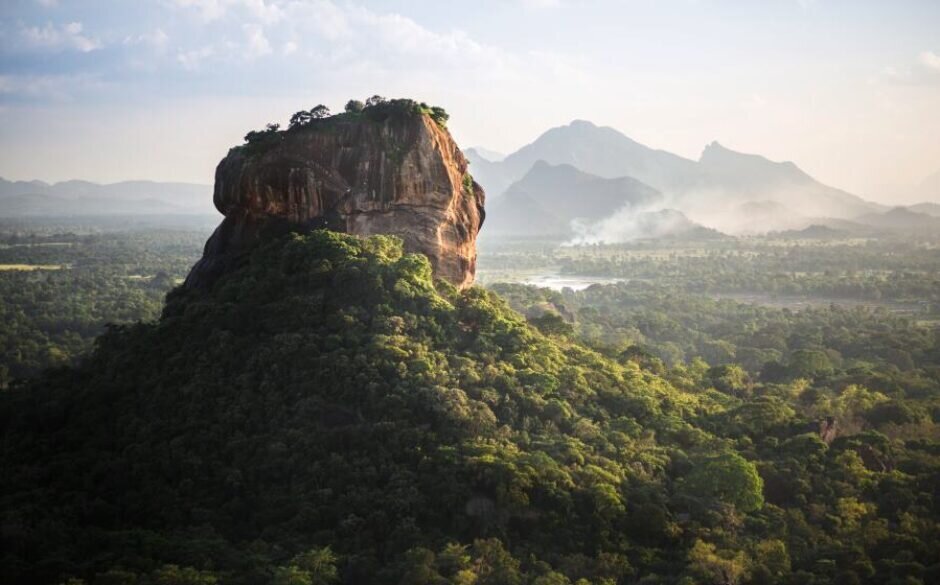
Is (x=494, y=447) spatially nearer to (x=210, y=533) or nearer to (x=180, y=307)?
(x=210, y=533)

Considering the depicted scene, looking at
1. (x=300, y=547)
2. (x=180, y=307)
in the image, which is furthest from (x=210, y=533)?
(x=180, y=307)

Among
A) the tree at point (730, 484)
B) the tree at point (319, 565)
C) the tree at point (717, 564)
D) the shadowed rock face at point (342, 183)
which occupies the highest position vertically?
the shadowed rock face at point (342, 183)

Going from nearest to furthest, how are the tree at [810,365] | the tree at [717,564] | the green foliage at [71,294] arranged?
the tree at [717,564] < the tree at [810,365] < the green foliage at [71,294]

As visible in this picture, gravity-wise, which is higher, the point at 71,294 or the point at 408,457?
the point at 71,294

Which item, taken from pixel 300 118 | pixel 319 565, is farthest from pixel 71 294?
pixel 319 565

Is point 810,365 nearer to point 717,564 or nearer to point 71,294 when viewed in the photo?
point 717,564

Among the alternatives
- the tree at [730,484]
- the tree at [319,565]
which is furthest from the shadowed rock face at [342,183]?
the tree at [319,565]

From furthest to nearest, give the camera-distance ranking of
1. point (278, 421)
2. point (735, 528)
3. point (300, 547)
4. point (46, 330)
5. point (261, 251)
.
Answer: point (46, 330), point (261, 251), point (278, 421), point (735, 528), point (300, 547)

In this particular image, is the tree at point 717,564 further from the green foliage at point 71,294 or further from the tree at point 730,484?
the green foliage at point 71,294
